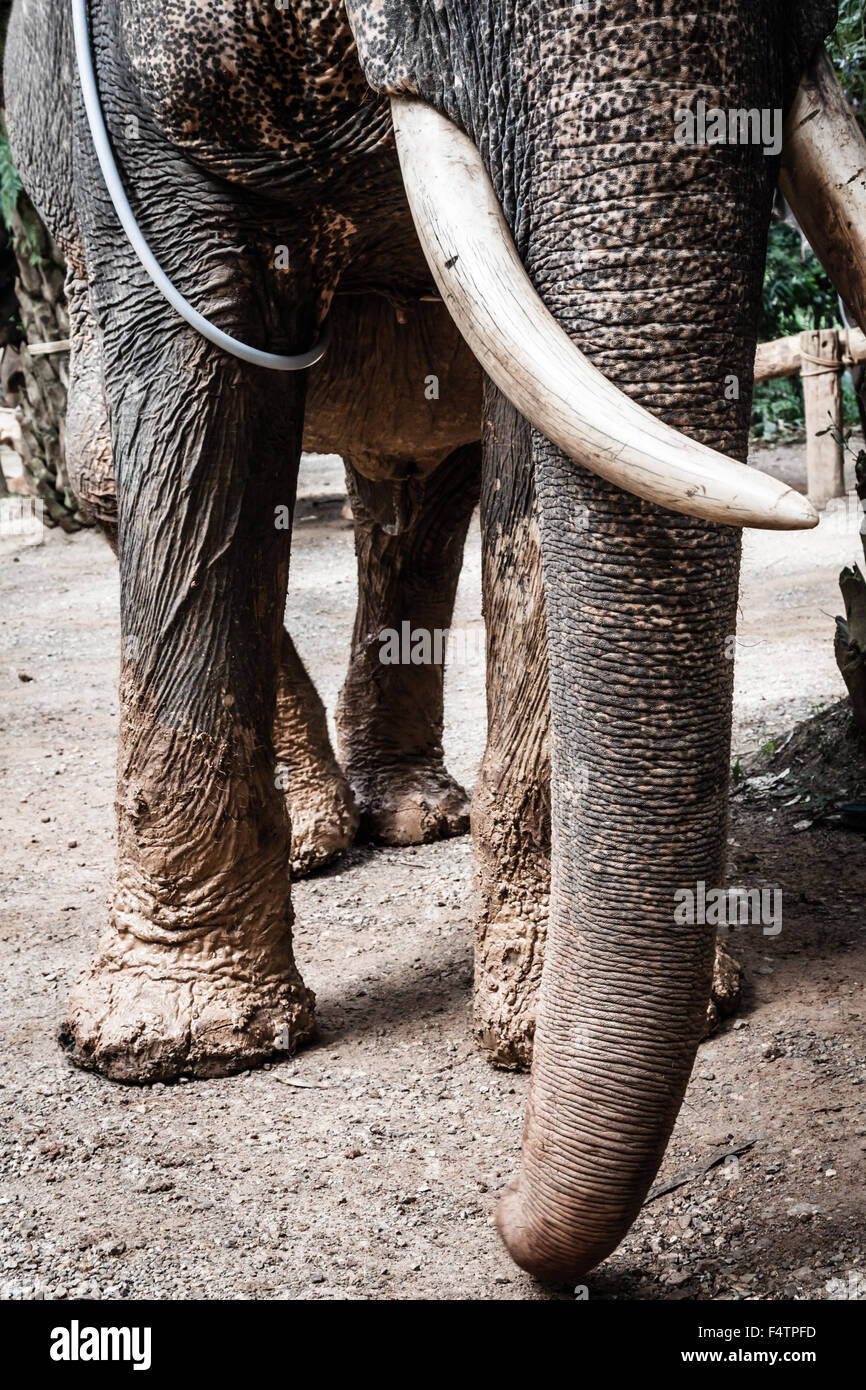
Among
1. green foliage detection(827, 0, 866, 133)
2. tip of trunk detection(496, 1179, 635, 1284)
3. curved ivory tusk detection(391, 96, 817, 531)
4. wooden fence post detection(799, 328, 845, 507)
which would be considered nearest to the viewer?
curved ivory tusk detection(391, 96, 817, 531)

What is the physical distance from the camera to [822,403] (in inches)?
407

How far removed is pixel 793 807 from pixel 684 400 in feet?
9.34

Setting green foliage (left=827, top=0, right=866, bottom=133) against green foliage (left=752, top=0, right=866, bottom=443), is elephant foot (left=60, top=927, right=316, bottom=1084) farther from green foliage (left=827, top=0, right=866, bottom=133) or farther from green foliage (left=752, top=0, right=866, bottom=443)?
green foliage (left=752, top=0, right=866, bottom=443)

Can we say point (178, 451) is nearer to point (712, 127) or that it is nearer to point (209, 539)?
point (209, 539)

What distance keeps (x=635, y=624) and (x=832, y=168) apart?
0.70 m

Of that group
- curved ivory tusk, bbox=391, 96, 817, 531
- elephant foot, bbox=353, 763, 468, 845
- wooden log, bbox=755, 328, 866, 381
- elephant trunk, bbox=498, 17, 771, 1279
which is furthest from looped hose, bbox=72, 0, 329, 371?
wooden log, bbox=755, 328, 866, 381

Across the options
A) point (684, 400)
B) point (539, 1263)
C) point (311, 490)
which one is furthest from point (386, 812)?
point (311, 490)

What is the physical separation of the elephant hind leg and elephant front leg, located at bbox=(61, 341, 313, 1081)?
1101mm

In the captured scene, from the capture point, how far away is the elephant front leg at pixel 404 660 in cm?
464

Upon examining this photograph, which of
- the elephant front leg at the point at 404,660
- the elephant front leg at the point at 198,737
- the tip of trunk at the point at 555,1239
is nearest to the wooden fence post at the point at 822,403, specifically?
the elephant front leg at the point at 404,660

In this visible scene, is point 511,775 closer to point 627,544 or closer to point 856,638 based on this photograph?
point 627,544

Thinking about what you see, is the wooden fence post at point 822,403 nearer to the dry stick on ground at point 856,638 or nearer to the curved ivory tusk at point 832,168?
the dry stick on ground at point 856,638

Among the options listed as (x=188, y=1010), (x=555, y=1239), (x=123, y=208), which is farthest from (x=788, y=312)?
(x=555, y=1239)

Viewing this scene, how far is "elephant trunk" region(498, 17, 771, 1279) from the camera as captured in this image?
1.82 meters
